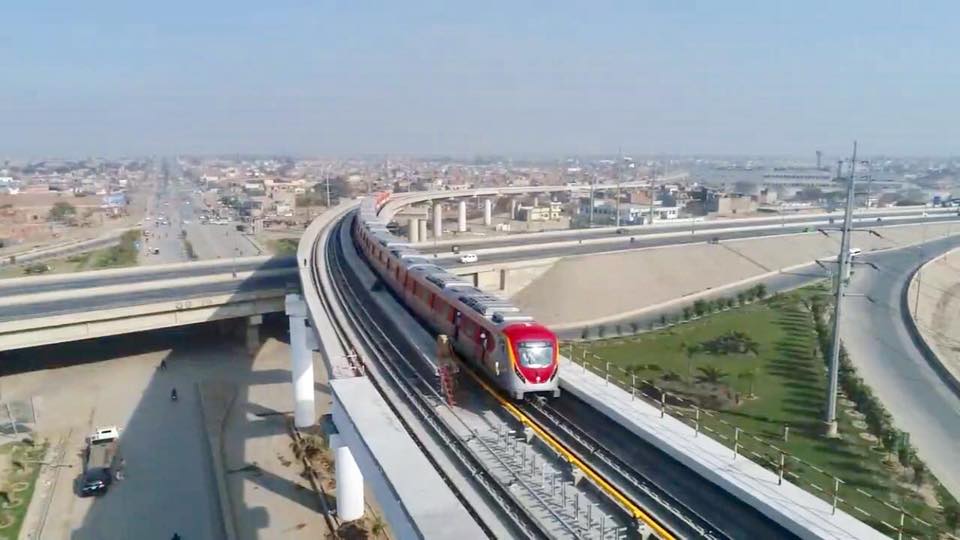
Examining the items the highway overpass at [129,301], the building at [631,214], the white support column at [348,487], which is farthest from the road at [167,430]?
the building at [631,214]

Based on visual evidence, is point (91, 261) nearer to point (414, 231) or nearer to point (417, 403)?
point (414, 231)

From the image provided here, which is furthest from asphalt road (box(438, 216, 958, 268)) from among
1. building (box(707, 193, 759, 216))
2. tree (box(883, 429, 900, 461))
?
building (box(707, 193, 759, 216))

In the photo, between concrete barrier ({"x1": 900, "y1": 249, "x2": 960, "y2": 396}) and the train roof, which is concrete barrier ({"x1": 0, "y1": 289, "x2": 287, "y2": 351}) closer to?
the train roof

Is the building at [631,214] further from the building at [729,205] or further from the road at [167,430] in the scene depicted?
the road at [167,430]

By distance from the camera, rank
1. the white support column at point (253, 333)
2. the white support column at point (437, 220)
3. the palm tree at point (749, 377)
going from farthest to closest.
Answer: the white support column at point (437, 220) < the white support column at point (253, 333) < the palm tree at point (749, 377)

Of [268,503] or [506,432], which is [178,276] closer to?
[268,503]
